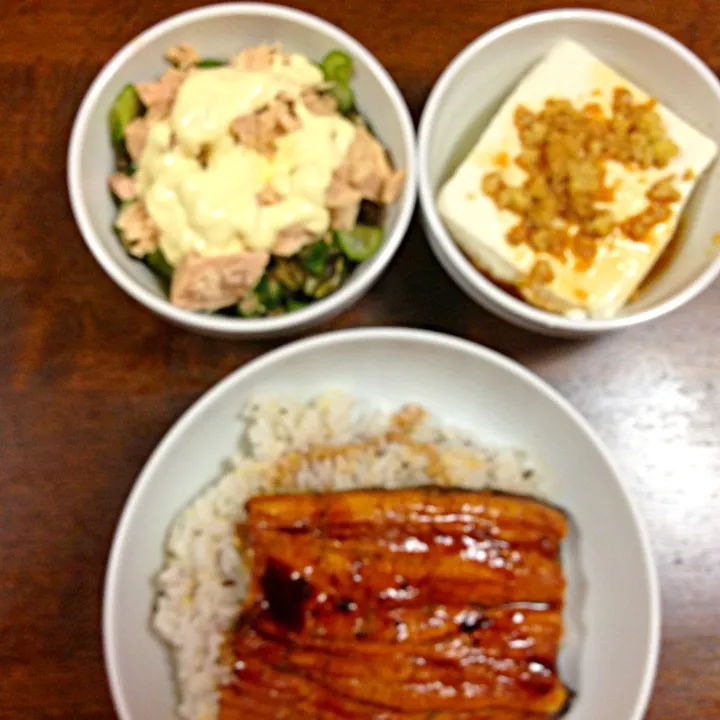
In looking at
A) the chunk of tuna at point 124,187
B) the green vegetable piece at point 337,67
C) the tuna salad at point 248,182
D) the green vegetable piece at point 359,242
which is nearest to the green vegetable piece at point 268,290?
the tuna salad at point 248,182

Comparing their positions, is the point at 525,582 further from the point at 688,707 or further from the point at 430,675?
the point at 688,707

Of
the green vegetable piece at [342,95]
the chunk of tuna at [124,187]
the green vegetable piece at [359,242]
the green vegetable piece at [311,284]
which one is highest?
the green vegetable piece at [342,95]

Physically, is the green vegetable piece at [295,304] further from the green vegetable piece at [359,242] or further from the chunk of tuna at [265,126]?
the chunk of tuna at [265,126]

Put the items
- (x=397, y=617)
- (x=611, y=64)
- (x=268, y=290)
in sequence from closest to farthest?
(x=397, y=617), (x=268, y=290), (x=611, y=64)

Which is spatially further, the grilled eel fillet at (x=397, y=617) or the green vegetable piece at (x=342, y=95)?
the green vegetable piece at (x=342, y=95)

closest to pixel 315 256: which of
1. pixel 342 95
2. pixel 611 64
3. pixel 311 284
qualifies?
pixel 311 284

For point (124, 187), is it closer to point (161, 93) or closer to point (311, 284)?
point (161, 93)
